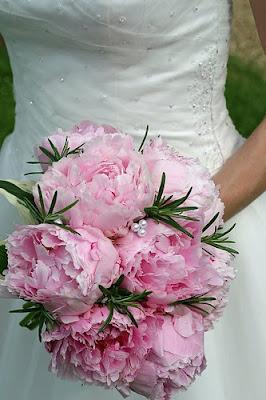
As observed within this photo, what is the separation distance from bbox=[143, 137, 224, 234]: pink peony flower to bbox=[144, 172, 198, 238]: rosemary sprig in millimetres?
21

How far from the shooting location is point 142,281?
1177 mm

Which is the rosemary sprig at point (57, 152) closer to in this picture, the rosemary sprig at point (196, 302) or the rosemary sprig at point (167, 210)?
the rosemary sprig at point (167, 210)

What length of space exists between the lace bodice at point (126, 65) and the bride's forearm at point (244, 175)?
18 centimetres

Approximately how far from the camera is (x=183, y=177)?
1.24m

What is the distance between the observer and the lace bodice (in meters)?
1.55

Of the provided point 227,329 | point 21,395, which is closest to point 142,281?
point 227,329

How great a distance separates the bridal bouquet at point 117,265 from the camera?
45.4 inches

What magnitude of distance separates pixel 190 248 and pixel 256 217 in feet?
2.23

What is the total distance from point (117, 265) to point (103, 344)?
125mm

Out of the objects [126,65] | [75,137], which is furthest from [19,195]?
[126,65]

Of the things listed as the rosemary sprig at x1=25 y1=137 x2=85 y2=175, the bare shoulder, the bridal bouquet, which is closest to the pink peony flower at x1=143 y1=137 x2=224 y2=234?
the bridal bouquet

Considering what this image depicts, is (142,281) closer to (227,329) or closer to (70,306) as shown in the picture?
(70,306)

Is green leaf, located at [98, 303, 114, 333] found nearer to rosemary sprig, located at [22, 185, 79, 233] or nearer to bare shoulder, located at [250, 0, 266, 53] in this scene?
rosemary sprig, located at [22, 185, 79, 233]

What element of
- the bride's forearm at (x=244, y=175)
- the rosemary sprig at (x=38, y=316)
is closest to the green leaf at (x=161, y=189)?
the rosemary sprig at (x=38, y=316)
